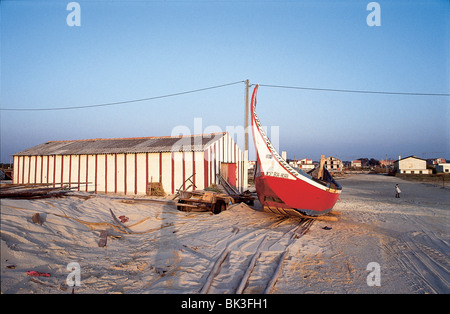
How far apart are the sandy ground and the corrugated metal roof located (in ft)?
31.1

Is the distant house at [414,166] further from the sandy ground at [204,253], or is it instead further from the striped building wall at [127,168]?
the sandy ground at [204,253]

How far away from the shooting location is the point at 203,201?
39.7 feet

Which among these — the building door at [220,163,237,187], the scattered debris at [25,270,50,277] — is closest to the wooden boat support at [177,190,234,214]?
the scattered debris at [25,270,50,277]

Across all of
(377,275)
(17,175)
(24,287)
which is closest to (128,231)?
(24,287)

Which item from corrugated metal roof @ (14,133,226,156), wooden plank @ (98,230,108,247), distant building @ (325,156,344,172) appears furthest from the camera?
distant building @ (325,156,344,172)

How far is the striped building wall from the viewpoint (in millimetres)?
18188

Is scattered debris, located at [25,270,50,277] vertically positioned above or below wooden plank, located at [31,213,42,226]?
below

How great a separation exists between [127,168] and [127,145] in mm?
2757

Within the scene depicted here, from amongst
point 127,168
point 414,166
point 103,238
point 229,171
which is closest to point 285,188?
point 103,238

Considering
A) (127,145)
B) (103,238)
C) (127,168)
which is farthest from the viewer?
(127,145)

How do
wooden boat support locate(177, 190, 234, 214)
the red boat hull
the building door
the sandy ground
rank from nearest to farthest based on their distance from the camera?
the sandy ground, the red boat hull, wooden boat support locate(177, 190, 234, 214), the building door

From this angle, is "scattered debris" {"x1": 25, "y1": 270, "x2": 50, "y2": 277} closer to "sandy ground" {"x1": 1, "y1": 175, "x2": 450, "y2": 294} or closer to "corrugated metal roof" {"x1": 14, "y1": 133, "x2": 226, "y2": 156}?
"sandy ground" {"x1": 1, "y1": 175, "x2": 450, "y2": 294}

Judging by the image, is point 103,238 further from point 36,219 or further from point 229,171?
point 229,171
